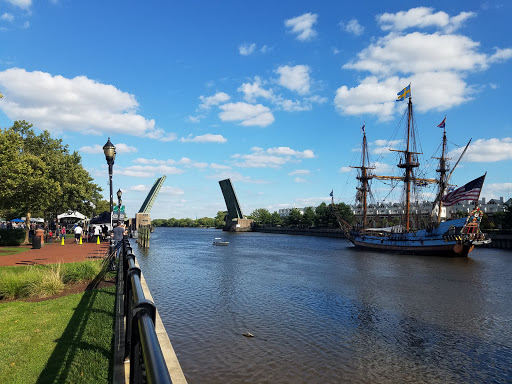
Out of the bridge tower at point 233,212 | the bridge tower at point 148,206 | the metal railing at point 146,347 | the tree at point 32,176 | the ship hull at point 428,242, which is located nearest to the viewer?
the metal railing at point 146,347

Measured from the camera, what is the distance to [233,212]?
159250mm

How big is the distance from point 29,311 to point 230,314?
756cm

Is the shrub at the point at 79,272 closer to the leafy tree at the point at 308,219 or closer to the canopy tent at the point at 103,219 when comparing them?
the canopy tent at the point at 103,219

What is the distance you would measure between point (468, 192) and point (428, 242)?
10389 mm

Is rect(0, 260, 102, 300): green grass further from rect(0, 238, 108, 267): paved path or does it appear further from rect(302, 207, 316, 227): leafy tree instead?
rect(302, 207, 316, 227): leafy tree

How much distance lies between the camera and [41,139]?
4519 cm

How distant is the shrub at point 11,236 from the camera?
29797 millimetres

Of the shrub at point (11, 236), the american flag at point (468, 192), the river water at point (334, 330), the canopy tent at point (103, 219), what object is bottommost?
the river water at point (334, 330)

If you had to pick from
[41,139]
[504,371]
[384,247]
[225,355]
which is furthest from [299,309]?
[384,247]

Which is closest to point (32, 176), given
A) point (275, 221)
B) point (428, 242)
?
point (428, 242)

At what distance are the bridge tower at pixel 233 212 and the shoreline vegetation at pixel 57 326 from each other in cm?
12605

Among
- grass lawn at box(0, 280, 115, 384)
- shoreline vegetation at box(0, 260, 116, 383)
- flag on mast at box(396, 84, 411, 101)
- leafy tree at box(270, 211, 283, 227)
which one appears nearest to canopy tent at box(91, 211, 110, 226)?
shoreline vegetation at box(0, 260, 116, 383)

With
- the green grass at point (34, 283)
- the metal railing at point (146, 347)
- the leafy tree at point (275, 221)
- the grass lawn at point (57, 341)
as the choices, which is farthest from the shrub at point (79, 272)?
the leafy tree at point (275, 221)

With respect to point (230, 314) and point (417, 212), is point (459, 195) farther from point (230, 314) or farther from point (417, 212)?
point (230, 314)
